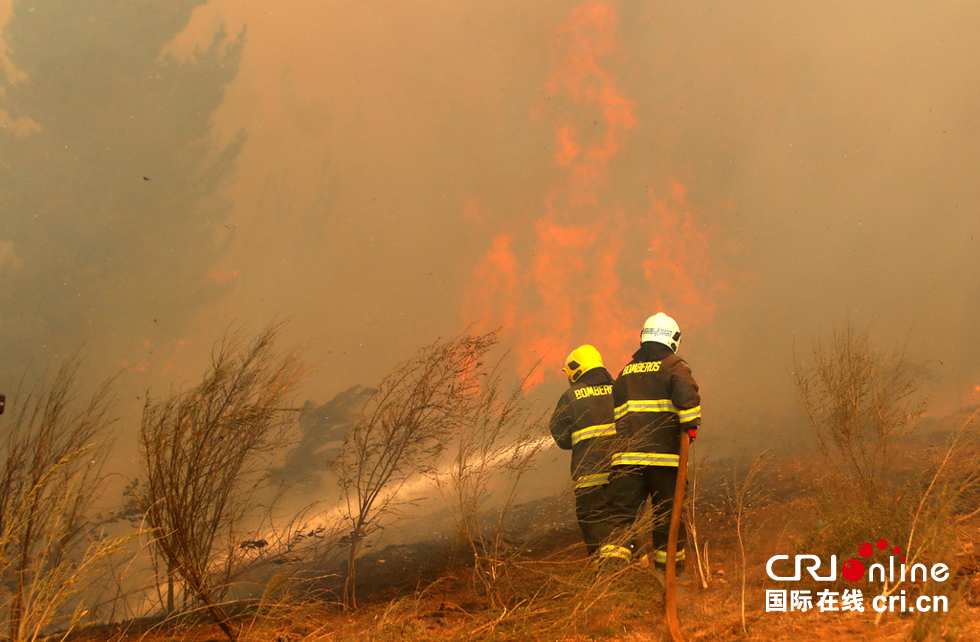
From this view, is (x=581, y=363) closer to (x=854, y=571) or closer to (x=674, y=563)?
(x=674, y=563)

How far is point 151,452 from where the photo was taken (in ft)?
13.1

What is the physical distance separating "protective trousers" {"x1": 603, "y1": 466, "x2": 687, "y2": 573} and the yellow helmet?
3.02 ft

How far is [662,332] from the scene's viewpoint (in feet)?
16.4

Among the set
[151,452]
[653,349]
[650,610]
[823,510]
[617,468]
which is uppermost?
[653,349]

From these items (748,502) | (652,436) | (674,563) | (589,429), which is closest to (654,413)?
(652,436)

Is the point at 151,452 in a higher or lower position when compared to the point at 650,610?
higher

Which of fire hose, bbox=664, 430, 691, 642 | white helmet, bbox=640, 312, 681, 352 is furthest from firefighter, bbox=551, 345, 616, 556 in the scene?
fire hose, bbox=664, 430, 691, 642

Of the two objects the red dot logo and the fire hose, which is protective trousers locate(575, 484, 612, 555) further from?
the red dot logo

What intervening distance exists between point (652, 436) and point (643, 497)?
49 cm

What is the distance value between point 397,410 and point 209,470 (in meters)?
1.59

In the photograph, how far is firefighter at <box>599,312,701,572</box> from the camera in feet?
15.3

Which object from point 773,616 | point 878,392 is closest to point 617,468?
point 773,616

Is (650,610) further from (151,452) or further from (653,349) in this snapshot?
(151,452)

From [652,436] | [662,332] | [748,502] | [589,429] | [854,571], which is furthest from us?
[748,502]
